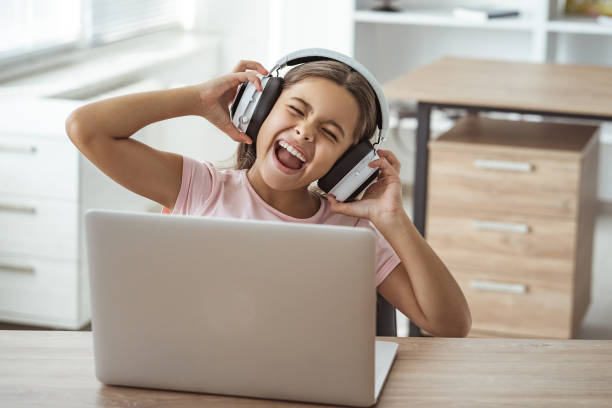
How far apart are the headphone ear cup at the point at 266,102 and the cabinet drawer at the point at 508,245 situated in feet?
4.89

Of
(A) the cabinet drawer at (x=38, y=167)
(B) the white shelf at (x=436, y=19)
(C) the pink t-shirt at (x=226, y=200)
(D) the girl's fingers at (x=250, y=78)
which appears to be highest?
(D) the girl's fingers at (x=250, y=78)

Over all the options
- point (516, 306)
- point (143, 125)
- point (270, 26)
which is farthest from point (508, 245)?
point (270, 26)

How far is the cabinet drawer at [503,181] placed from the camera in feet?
8.77

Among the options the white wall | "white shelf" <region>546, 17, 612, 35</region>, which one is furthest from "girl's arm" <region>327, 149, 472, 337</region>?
the white wall

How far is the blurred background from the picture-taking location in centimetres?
281

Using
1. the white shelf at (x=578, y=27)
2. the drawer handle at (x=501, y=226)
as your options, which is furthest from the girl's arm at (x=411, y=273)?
the white shelf at (x=578, y=27)

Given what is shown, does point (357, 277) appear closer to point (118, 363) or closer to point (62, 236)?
point (118, 363)

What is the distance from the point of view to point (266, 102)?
1.38 m

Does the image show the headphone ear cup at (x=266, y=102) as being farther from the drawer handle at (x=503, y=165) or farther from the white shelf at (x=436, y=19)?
the white shelf at (x=436, y=19)

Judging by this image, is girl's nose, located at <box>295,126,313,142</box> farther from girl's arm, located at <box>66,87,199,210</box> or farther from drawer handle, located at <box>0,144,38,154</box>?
drawer handle, located at <box>0,144,38,154</box>

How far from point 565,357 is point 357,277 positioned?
0.36 m

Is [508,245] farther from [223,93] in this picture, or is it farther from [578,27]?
[578,27]

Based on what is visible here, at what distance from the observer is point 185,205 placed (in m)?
1.44

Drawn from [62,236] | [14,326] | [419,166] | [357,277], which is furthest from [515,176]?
[357,277]
